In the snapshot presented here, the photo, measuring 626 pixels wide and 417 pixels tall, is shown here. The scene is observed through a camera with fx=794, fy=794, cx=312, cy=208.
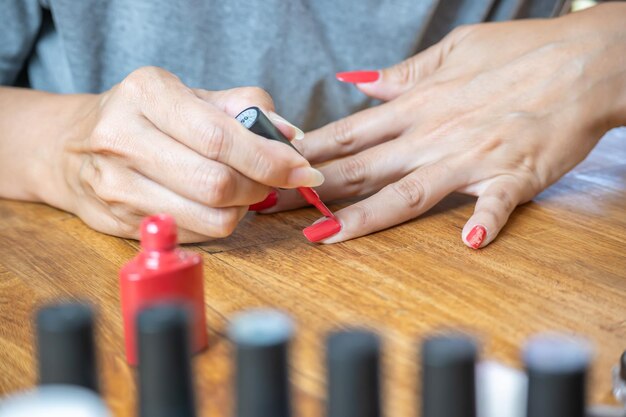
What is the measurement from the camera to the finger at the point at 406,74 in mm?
1206

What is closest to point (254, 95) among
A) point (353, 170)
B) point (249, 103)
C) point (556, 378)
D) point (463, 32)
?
point (249, 103)

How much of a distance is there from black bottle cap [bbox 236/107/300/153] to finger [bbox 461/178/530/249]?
23 cm

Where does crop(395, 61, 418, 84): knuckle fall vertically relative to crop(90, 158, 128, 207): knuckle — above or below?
above

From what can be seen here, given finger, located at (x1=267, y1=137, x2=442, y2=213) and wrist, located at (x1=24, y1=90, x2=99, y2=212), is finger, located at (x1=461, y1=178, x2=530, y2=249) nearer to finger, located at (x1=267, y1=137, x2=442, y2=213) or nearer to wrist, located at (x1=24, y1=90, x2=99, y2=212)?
→ finger, located at (x1=267, y1=137, x2=442, y2=213)

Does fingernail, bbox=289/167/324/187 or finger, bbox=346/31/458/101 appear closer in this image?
fingernail, bbox=289/167/324/187

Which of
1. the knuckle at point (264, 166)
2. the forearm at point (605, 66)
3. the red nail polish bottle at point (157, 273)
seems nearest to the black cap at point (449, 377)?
the red nail polish bottle at point (157, 273)

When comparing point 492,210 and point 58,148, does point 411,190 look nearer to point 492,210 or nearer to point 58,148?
point 492,210

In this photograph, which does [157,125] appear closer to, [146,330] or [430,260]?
[430,260]

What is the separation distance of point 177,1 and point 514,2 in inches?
25.5

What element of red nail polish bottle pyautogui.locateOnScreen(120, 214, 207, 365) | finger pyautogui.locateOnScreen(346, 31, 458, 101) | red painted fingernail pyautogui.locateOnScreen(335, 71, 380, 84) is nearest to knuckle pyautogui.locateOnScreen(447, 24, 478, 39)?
finger pyautogui.locateOnScreen(346, 31, 458, 101)

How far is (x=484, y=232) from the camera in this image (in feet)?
2.99

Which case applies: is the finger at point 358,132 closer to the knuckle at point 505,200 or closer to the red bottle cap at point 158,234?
the knuckle at point 505,200

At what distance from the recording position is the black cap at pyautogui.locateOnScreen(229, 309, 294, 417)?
407 mm

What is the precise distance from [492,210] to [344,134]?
0.28 m
